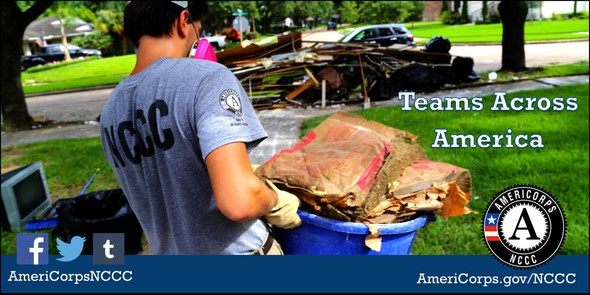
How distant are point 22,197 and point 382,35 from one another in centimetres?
309

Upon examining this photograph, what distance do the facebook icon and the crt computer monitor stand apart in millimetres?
2108

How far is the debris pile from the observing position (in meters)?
1.73

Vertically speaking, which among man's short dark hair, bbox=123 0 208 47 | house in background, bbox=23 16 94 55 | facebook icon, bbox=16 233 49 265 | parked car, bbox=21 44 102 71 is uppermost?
house in background, bbox=23 16 94 55

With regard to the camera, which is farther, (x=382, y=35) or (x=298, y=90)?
(x=382, y=35)

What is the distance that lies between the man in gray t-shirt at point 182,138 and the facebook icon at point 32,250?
55cm

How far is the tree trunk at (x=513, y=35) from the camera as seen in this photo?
425 centimetres

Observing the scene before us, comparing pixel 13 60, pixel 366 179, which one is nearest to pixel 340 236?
pixel 366 179

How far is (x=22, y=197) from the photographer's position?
3631 mm

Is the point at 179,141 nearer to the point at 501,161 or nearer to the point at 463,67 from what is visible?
the point at 501,161

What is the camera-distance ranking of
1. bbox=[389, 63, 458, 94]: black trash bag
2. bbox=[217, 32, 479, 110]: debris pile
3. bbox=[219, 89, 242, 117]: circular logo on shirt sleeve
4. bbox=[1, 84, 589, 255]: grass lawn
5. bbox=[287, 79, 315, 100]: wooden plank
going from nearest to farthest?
bbox=[219, 89, 242, 117]: circular logo on shirt sleeve, bbox=[217, 32, 479, 110]: debris pile, bbox=[1, 84, 589, 255]: grass lawn, bbox=[287, 79, 315, 100]: wooden plank, bbox=[389, 63, 458, 94]: black trash bag

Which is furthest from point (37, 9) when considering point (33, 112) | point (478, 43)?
point (478, 43)

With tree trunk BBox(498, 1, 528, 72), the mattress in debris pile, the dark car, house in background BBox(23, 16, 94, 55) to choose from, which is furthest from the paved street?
house in background BBox(23, 16, 94, 55)

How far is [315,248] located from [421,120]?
1.30 metres

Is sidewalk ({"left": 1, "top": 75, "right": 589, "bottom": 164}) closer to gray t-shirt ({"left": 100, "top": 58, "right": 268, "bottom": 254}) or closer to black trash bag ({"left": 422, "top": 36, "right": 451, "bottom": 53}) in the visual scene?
black trash bag ({"left": 422, "top": 36, "right": 451, "bottom": 53})
